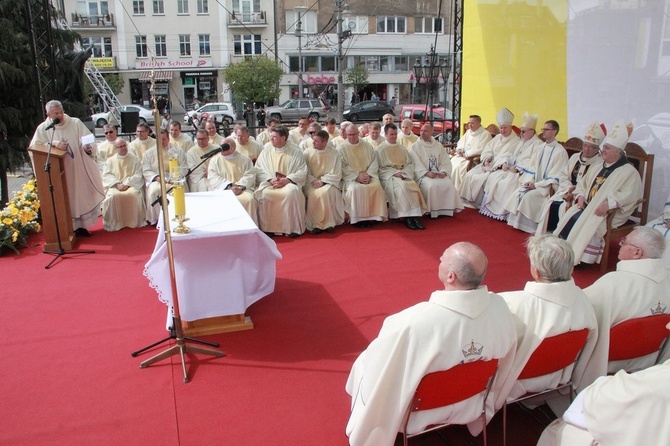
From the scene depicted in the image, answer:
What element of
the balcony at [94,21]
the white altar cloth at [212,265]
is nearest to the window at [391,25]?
the balcony at [94,21]

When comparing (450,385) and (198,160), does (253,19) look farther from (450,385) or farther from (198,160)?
(450,385)

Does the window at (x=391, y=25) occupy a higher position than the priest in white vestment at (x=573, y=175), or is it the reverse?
the window at (x=391, y=25)

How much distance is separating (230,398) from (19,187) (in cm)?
1276

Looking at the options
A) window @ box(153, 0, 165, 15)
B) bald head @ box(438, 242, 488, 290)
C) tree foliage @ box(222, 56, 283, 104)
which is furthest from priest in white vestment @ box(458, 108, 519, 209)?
window @ box(153, 0, 165, 15)

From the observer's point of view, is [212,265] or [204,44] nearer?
[212,265]

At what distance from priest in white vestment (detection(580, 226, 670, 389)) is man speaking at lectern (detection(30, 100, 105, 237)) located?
20.4 feet

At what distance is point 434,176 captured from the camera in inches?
332

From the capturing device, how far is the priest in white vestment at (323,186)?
7.81 m

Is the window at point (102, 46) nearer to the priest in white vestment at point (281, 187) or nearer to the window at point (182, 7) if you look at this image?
the window at point (182, 7)

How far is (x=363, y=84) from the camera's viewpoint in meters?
36.3

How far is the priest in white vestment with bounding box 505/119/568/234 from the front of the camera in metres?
7.58

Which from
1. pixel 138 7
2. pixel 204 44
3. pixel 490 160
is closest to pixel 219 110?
pixel 204 44

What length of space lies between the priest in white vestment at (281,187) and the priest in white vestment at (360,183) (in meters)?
0.69

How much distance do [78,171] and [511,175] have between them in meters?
6.01
